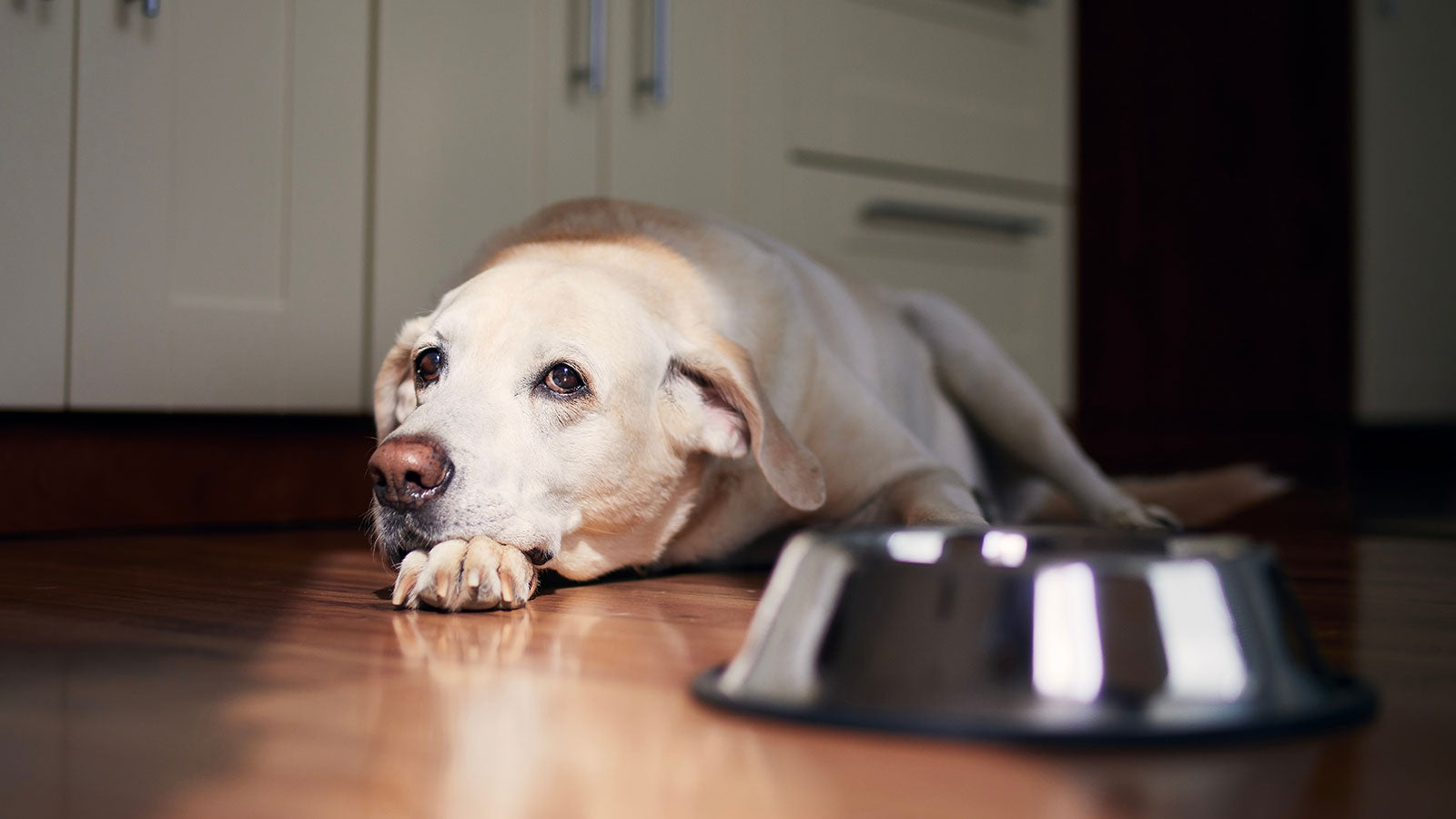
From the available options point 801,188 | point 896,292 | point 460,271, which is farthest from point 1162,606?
point 801,188

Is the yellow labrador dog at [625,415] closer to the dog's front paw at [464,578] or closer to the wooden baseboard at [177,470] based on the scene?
the dog's front paw at [464,578]

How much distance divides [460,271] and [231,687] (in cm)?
112

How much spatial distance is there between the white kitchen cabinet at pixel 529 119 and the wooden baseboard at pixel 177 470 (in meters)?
0.24

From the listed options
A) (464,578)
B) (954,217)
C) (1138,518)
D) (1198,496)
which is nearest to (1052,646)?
(464,578)

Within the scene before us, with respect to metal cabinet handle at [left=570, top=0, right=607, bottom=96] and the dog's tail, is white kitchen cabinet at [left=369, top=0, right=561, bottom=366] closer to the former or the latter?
metal cabinet handle at [left=570, top=0, right=607, bottom=96]

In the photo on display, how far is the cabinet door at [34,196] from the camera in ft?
6.94

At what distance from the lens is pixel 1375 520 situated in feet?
9.71

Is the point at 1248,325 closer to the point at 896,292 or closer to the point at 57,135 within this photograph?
the point at 896,292

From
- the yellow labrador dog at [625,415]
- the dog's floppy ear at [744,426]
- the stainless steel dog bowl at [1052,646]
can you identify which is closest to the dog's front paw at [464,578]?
the yellow labrador dog at [625,415]

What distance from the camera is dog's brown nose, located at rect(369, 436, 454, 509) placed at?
1.44m

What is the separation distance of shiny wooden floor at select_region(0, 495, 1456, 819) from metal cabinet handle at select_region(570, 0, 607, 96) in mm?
1557

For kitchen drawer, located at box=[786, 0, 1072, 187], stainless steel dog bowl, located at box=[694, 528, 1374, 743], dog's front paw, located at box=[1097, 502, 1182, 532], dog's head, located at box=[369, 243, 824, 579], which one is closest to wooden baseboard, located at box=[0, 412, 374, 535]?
dog's head, located at box=[369, 243, 824, 579]

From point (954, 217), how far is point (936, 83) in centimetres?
37

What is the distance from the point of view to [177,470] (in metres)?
2.44
